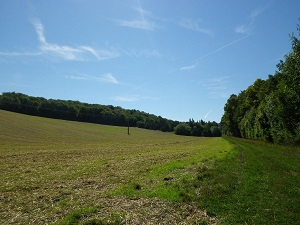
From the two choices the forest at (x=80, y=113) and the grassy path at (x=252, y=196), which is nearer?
the grassy path at (x=252, y=196)

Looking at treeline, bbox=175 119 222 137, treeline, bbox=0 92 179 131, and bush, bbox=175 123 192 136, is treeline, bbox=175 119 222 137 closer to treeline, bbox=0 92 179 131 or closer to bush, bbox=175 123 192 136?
bush, bbox=175 123 192 136

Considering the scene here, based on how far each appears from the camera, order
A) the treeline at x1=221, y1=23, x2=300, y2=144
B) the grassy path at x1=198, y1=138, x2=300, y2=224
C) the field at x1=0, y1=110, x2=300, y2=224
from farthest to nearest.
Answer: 1. the treeline at x1=221, y1=23, x2=300, y2=144
2. the grassy path at x1=198, y1=138, x2=300, y2=224
3. the field at x1=0, y1=110, x2=300, y2=224

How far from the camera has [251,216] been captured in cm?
1042

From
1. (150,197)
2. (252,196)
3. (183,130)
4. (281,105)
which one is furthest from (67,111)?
(252,196)

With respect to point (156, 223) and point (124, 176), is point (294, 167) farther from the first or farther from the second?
point (156, 223)

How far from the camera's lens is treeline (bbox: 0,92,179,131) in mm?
128875

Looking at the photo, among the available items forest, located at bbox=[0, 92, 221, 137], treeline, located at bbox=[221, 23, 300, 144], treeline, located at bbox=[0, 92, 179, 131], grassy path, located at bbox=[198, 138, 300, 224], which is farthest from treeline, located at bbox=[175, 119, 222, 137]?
grassy path, located at bbox=[198, 138, 300, 224]

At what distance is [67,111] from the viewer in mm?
146500

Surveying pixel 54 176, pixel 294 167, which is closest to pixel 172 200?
pixel 54 176

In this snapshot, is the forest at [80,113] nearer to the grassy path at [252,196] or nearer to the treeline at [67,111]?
the treeline at [67,111]

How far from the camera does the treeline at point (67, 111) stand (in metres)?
129

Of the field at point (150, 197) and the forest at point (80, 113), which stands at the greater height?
the forest at point (80, 113)

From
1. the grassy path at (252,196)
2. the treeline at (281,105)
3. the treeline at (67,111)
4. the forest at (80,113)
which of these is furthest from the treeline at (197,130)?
the grassy path at (252,196)

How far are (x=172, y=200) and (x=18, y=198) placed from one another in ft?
22.3
